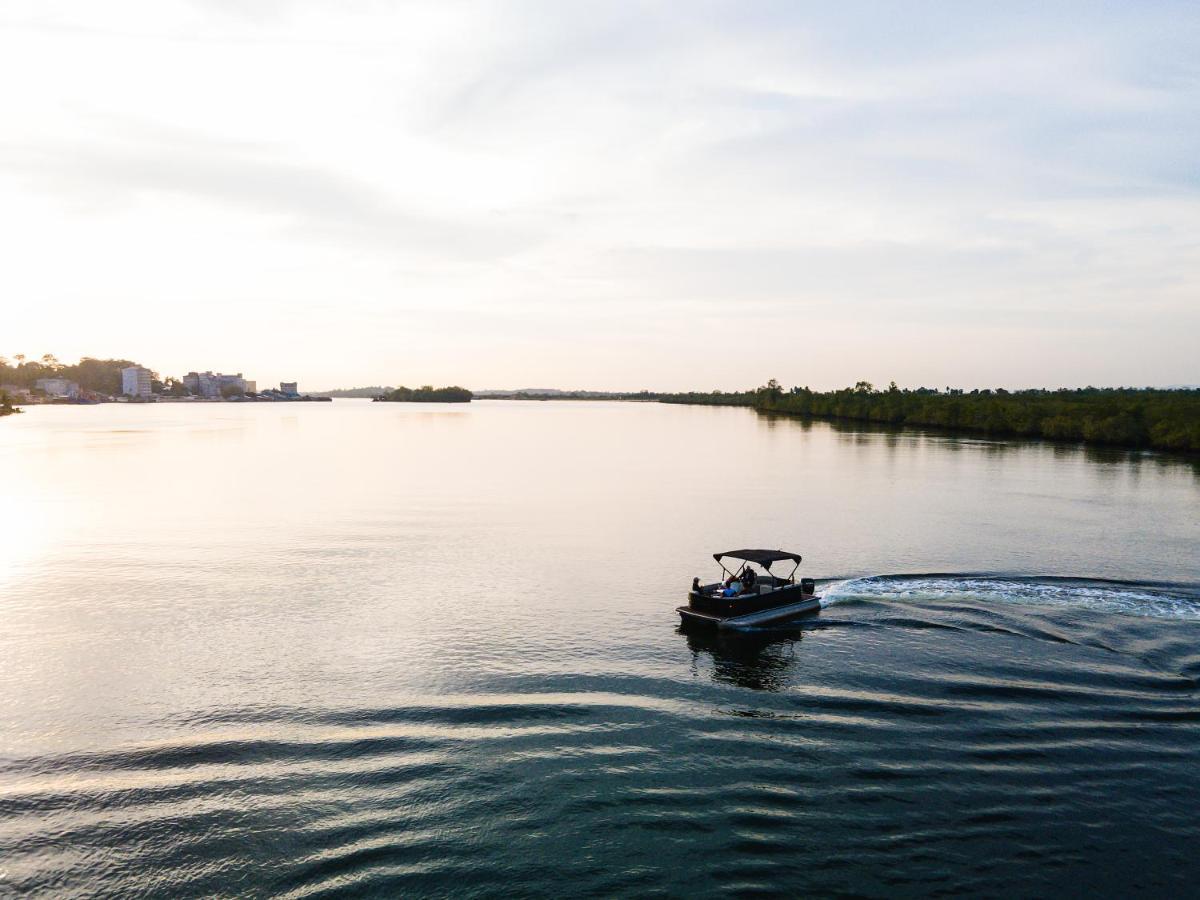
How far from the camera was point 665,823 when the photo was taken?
76.9ft

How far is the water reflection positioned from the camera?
3566 centimetres

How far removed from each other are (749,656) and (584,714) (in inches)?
461

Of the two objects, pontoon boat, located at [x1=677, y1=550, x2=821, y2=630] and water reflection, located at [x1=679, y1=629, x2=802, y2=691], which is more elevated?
pontoon boat, located at [x1=677, y1=550, x2=821, y2=630]

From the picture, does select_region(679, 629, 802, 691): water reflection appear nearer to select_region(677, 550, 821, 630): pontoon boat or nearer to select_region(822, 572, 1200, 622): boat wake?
select_region(677, 550, 821, 630): pontoon boat

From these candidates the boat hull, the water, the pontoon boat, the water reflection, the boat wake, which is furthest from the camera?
the boat wake

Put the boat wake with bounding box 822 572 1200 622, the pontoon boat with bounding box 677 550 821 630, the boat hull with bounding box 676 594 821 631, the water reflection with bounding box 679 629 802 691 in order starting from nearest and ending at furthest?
the water reflection with bounding box 679 629 802 691 < the boat hull with bounding box 676 594 821 631 < the pontoon boat with bounding box 677 550 821 630 < the boat wake with bounding box 822 572 1200 622

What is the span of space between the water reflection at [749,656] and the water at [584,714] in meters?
0.20

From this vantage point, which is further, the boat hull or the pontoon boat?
the pontoon boat

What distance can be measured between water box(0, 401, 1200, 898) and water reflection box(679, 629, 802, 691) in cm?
20

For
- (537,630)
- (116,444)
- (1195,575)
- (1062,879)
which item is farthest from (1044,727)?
(116,444)

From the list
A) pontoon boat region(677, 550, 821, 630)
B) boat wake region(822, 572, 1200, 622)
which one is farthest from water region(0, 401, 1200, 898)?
pontoon boat region(677, 550, 821, 630)

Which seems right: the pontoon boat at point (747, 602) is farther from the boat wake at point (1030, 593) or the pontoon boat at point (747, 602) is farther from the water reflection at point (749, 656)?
the boat wake at point (1030, 593)

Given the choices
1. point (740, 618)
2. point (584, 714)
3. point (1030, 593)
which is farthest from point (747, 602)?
point (1030, 593)

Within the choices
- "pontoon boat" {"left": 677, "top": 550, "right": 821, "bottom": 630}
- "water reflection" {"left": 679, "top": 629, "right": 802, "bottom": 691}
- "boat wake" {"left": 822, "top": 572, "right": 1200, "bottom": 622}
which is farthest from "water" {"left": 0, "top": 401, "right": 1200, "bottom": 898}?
"pontoon boat" {"left": 677, "top": 550, "right": 821, "bottom": 630}
